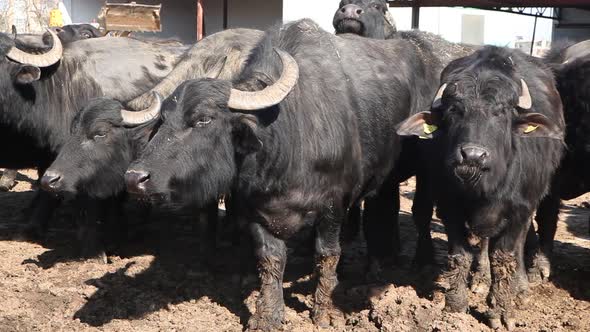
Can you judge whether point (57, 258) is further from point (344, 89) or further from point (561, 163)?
point (561, 163)

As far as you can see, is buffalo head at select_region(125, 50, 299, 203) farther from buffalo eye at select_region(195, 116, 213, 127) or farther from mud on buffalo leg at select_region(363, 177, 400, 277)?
mud on buffalo leg at select_region(363, 177, 400, 277)

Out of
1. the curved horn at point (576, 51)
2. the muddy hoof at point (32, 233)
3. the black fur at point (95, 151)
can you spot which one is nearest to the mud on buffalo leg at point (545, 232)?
the curved horn at point (576, 51)

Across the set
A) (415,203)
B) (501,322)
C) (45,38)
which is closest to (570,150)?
(415,203)

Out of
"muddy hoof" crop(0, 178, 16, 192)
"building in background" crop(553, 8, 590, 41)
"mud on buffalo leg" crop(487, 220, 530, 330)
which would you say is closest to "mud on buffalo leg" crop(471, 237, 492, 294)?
"mud on buffalo leg" crop(487, 220, 530, 330)

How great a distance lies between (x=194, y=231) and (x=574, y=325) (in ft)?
14.3

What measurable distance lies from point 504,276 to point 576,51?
3.03 m

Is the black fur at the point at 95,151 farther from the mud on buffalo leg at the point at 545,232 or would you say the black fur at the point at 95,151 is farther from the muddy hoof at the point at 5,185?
the muddy hoof at the point at 5,185

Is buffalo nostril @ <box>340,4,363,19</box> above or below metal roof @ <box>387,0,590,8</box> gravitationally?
above

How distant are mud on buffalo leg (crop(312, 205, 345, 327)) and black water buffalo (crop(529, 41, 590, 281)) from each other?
7.08 ft

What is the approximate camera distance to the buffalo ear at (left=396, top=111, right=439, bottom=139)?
560 cm

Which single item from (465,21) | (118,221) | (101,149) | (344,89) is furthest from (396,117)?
(465,21)

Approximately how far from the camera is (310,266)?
23.1 feet

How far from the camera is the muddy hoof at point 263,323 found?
539 centimetres

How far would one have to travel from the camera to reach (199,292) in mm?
6316
